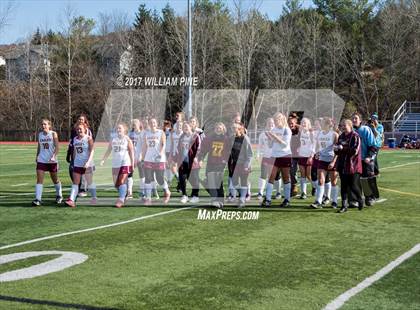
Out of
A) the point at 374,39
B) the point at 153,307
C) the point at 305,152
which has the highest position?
the point at 374,39

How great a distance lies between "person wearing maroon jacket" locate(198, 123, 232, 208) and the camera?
459 inches

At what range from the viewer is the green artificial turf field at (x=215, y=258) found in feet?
18.2

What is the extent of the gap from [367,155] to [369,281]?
608cm

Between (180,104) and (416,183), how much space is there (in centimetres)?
3819

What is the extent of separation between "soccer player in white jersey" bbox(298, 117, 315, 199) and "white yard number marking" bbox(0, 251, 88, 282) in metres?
7.14

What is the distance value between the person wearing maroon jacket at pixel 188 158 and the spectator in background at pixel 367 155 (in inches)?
134

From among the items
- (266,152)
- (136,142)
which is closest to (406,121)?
(266,152)

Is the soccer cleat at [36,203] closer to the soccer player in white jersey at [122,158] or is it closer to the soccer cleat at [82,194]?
the soccer player in white jersey at [122,158]

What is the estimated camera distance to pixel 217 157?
11656 mm

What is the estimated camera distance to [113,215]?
35.2ft

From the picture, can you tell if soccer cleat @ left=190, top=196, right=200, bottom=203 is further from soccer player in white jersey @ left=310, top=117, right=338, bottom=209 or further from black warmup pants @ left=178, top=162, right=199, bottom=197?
soccer player in white jersey @ left=310, top=117, right=338, bottom=209

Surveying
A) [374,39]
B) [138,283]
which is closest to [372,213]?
[138,283]

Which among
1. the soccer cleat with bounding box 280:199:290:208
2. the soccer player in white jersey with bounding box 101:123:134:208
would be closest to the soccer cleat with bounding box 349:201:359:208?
the soccer cleat with bounding box 280:199:290:208

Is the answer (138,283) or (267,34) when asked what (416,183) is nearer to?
(138,283)
